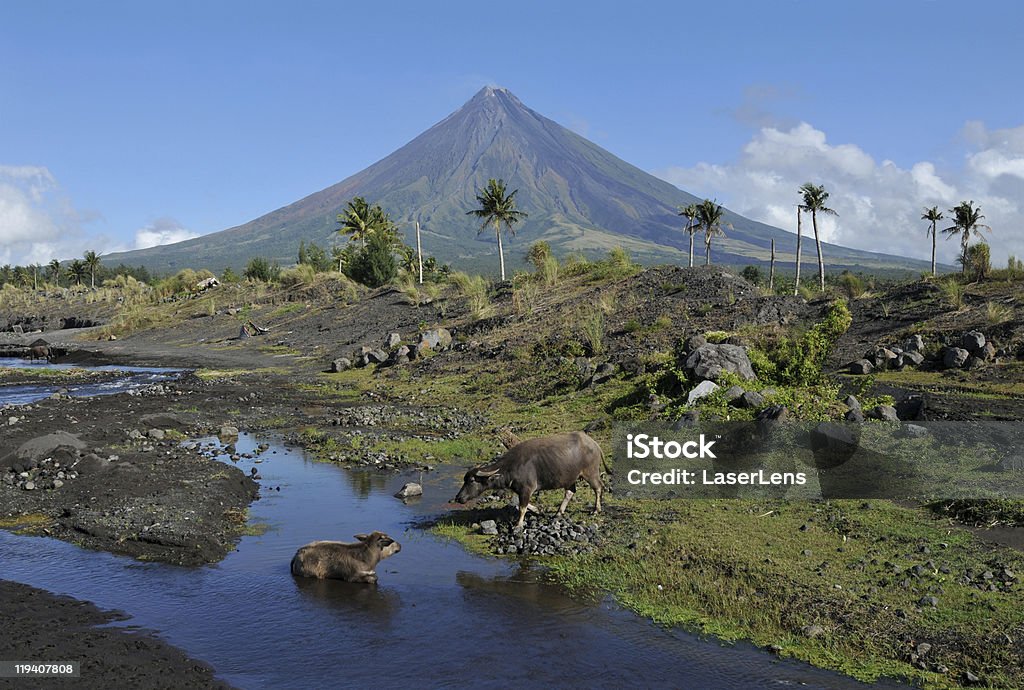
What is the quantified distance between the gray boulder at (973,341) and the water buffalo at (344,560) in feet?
75.1

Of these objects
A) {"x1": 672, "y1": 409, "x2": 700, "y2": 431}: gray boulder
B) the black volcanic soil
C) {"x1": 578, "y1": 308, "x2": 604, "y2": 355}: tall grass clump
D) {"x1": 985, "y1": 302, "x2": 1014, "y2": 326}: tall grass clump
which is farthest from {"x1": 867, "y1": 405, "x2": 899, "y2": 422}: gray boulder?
the black volcanic soil

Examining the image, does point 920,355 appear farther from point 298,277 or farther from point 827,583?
point 298,277

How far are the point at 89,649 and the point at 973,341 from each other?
90.5ft

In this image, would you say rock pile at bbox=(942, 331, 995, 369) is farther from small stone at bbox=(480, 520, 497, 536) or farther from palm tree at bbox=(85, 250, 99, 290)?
palm tree at bbox=(85, 250, 99, 290)


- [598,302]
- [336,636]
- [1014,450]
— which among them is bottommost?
[336,636]

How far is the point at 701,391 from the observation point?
2041cm

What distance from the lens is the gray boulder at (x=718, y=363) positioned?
21703mm

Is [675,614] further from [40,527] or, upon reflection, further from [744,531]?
[40,527]

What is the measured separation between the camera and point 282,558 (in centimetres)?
1282

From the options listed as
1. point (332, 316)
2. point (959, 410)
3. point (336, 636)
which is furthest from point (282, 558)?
point (332, 316)

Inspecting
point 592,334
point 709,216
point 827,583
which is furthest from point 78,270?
point 827,583

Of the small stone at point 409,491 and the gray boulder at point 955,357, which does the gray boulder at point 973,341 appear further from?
the small stone at point 409,491

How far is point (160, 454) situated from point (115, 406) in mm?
10689

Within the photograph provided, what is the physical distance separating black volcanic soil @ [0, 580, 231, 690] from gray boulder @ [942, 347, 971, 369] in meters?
25.1
